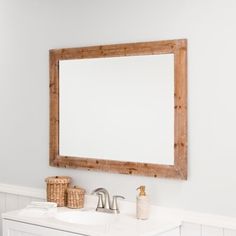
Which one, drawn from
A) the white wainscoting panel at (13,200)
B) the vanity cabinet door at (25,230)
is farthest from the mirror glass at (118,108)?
the vanity cabinet door at (25,230)

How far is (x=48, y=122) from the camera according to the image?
3635mm

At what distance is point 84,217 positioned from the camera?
3238 mm

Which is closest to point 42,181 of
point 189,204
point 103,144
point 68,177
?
point 68,177

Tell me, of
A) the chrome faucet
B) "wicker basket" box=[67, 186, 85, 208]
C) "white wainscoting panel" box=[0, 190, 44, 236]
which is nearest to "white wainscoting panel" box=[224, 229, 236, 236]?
the chrome faucet

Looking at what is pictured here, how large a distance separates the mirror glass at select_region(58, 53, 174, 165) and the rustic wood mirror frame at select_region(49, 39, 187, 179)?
0.03m

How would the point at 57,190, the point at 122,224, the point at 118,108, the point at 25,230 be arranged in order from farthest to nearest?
the point at 57,190 < the point at 118,108 < the point at 25,230 < the point at 122,224

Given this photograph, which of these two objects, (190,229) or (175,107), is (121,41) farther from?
(190,229)

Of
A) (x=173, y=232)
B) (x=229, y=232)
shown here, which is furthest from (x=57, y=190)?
(x=229, y=232)

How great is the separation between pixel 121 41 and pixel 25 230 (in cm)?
127

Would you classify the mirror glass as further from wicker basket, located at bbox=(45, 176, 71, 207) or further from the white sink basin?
the white sink basin

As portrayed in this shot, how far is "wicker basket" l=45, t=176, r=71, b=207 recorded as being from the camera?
338cm

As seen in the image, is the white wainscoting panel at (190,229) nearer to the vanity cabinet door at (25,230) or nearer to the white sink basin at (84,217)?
the white sink basin at (84,217)

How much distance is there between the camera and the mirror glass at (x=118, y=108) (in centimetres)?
303

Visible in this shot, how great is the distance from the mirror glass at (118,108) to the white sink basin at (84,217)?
355mm
